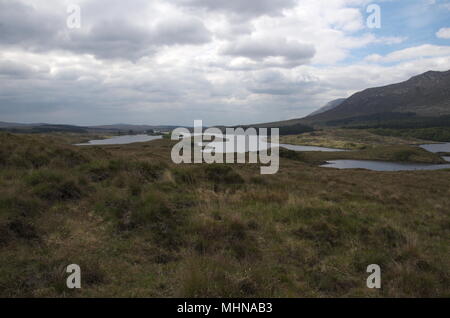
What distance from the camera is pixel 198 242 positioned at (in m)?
7.21

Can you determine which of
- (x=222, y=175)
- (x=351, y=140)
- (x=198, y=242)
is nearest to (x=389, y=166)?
(x=222, y=175)

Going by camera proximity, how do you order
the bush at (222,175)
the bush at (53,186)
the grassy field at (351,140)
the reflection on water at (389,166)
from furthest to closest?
1. the grassy field at (351,140)
2. the reflection on water at (389,166)
3. the bush at (222,175)
4. the bush at (53,186)

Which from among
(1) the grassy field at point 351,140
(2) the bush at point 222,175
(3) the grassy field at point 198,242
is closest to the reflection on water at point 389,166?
(1) the grassy field at point 351,140

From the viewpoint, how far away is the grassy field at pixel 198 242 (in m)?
5.40

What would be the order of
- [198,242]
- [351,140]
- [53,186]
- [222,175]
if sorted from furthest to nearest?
[351,140], [222,175], [53,186], [198,242]

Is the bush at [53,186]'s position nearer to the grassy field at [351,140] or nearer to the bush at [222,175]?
the bush at [222,175]

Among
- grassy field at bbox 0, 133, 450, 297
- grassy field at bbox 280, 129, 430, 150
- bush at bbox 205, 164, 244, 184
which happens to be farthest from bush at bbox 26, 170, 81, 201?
grassy field at bbox 280, 129, 430, 150

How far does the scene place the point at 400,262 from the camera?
6820mm

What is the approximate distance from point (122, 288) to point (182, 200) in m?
5.47

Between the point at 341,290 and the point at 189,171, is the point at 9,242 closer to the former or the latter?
the point at 341,290

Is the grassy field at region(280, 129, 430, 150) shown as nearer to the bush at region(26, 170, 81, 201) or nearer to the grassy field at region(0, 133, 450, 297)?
the grassy field at region(0, 133, 450, 297)

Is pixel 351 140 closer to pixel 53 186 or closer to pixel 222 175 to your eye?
pixel 222 175

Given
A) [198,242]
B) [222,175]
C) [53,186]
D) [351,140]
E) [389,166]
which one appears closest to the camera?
[198,242]
